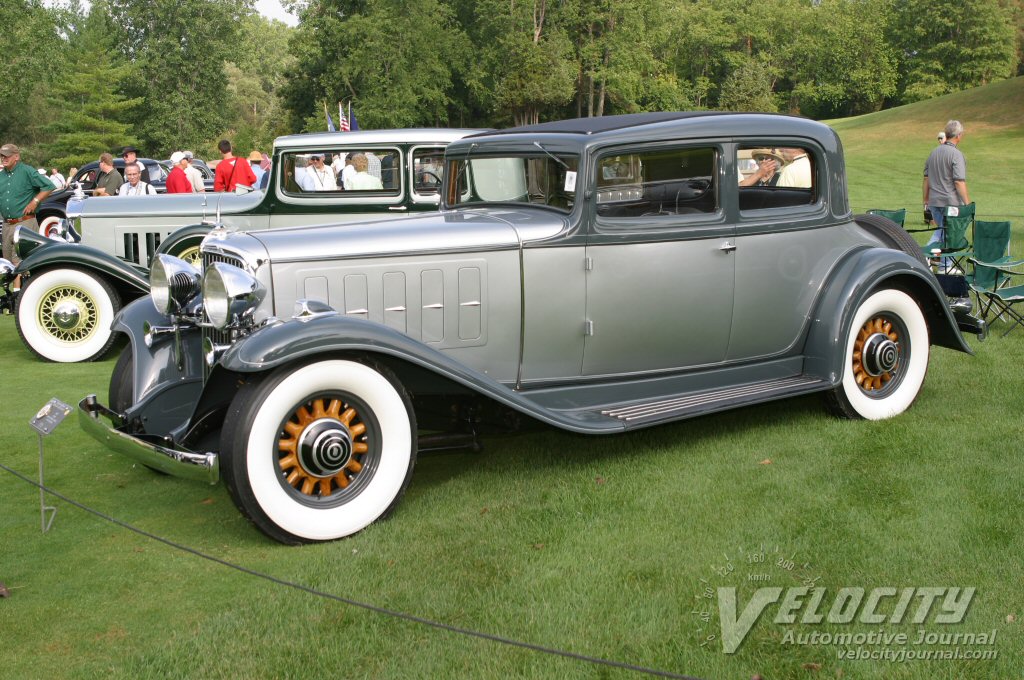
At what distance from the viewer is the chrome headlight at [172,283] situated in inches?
186

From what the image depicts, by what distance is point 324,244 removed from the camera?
14.9 feet

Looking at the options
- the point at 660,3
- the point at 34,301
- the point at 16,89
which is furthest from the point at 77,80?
the point at 34,301

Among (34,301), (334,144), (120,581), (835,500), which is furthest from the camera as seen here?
(334,144)

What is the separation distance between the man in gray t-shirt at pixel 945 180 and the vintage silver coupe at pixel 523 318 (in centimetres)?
541

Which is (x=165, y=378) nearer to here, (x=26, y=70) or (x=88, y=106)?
(x=88, y=106)

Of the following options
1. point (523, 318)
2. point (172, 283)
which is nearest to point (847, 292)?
point (523, 318)

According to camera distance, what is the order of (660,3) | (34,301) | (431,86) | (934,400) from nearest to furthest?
1. (934,400)
2. (34,301)
3. (431,86)
4. (660,3)

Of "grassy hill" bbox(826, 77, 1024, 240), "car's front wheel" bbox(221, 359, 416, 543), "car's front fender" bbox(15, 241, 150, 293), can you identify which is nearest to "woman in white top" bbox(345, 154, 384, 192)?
"car's front fender" bbox(15, 241, 150, 293)

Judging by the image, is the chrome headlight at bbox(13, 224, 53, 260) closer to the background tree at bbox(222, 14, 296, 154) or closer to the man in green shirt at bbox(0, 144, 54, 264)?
the man in green shirt at bbox(0, 144, 54, 264)

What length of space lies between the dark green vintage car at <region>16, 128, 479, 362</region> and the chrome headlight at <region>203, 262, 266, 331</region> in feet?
11.6

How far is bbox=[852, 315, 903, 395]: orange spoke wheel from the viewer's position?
562cm

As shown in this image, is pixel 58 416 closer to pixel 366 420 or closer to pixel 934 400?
pixel 366 420

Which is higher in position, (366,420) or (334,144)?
(334,144)

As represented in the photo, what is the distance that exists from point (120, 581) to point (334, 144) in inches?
Result: 240
